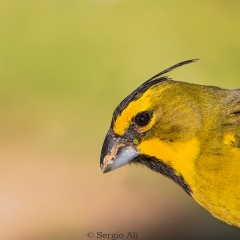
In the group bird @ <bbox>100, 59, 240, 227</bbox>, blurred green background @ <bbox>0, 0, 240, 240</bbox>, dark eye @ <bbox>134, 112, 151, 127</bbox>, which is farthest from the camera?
blurred green background @ <bbox>0, 0, 240, 240</bbox>

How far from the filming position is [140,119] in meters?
4.02

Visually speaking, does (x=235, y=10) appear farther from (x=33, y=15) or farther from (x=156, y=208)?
(x=156, y=208)

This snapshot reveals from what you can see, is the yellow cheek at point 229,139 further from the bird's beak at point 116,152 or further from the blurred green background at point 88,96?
the blurred green background at point 88,96

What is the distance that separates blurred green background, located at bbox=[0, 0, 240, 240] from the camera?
23.5ft

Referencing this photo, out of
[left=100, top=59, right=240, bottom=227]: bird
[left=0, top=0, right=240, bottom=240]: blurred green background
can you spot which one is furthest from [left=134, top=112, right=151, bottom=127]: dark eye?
[left=0, top=0, right=240, bottom=240]: blurred green background

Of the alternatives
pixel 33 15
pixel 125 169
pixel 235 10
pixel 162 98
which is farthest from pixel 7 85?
pixel 162 98

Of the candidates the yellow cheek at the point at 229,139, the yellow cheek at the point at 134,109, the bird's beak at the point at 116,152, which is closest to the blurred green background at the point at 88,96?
the bird's beak at the point at 116,152

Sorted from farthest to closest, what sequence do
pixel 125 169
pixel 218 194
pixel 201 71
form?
pixel 201 71 → pixel 125 169 → pixel 218 194

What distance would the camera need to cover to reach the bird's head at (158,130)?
3.98m

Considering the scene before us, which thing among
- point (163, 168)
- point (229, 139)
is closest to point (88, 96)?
point (163, 168)

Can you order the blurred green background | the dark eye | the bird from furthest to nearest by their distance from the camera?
the blurred green background, the dark eye, the bird

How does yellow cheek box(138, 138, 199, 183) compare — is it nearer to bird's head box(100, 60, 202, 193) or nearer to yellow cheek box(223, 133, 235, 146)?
bird's head box(100, 60, 202, 193)

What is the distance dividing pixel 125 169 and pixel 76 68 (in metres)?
2.92

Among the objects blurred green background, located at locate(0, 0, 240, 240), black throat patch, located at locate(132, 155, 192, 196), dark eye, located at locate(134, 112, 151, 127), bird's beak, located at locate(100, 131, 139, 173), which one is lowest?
black throat patch, located at locate(132, 155, 192, 196)
